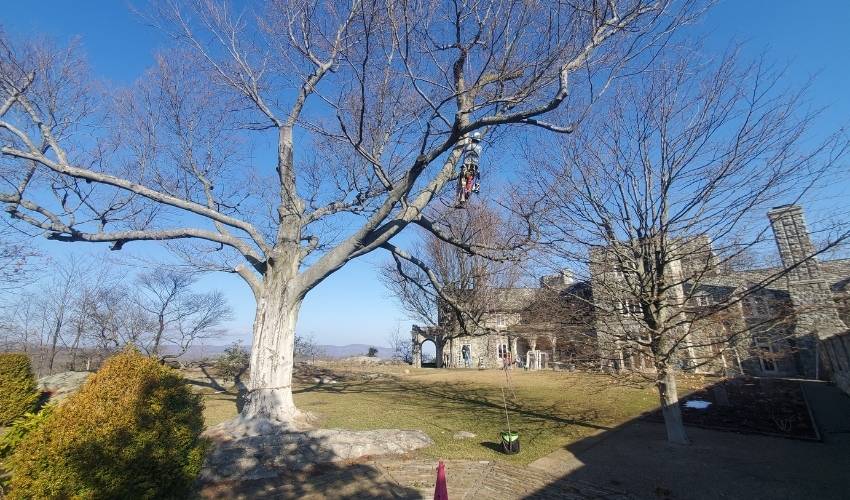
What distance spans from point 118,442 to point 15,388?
10606mm

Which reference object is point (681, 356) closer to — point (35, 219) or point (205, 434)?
point (205, 434)

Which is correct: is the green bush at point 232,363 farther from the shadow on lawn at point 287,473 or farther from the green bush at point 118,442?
the green bush at point 118,442

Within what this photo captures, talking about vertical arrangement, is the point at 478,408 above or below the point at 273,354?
below

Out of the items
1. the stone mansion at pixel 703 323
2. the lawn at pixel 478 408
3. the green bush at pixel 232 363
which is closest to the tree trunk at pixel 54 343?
the green bush at pixel 232 363

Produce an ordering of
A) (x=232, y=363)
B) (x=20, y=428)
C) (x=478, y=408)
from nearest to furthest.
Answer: (x=20, y=428) < (x=478, y=408) < (x=232, y=363)

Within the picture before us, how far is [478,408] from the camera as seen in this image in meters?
11.3

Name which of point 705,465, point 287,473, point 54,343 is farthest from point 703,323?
point 54,343

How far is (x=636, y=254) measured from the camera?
25.0ft

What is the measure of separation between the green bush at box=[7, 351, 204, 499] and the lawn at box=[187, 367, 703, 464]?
4.18m

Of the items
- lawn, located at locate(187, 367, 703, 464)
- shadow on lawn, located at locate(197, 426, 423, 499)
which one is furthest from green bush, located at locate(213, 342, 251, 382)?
shadow on lawn, located at locate(197, 426, 423, 499)

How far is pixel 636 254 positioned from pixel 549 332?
8.20ft

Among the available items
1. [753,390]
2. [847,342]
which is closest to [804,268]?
[847,342]

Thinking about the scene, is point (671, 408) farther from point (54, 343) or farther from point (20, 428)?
point (54, 343)

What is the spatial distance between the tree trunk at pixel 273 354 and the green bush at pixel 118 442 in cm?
403
